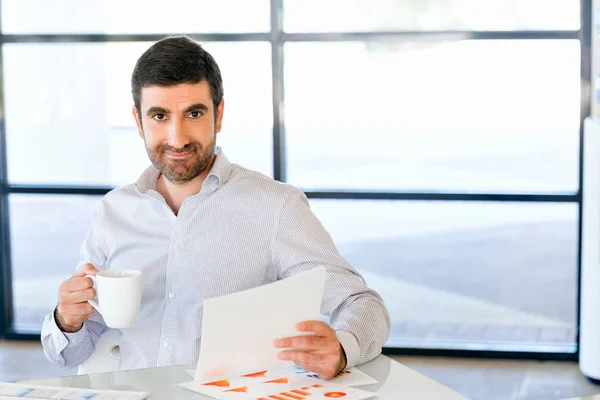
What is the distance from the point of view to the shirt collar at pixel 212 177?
2.00 meters

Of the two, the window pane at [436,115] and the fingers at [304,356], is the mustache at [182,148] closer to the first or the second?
the fingers at [304,356]

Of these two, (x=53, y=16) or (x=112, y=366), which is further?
(x=53, y=16)

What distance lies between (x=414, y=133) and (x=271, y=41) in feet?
2.48

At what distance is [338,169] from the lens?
13.3ft

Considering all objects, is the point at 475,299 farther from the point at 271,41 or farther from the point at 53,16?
the point at 53,16

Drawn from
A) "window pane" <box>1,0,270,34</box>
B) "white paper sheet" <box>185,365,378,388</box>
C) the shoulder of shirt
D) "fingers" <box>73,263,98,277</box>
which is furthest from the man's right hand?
"window pane" <box>1,0,270,34</box>

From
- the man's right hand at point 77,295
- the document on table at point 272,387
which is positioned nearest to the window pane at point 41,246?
the man's right hand at point 77,295

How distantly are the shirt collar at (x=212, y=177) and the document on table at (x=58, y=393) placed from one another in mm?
627

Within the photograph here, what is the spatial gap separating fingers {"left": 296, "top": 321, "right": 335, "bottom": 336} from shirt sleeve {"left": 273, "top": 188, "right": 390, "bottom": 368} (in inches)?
2.2

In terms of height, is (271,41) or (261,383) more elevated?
(271,41)

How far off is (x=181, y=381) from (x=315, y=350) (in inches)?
9.2

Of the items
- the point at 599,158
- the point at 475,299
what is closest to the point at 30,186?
the point at 475,299

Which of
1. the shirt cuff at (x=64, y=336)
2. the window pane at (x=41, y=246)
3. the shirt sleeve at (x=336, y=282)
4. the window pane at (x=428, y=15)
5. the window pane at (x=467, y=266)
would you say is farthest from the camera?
the window pane at (x=41, y=246)

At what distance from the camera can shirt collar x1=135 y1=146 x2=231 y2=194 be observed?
1996 millimetres
